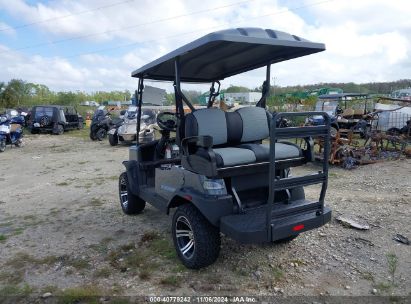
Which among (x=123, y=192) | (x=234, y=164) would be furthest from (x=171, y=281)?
(x=123, y=192)

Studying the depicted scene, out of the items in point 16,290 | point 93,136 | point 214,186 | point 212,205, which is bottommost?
point 16,290

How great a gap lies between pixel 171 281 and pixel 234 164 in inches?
49.1

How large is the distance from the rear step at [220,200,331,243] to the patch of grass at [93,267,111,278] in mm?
1279

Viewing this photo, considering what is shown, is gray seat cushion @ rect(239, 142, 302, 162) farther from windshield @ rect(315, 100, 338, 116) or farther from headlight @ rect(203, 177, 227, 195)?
windshield @ rect(315, 100, 338, 116)

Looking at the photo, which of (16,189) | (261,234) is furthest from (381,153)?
(16,189)

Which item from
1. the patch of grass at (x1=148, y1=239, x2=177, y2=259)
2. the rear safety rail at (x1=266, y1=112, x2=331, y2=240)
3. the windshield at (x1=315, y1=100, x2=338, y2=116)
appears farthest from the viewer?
the windshield at (x1=315, y1=100, x2=338, y2=116)

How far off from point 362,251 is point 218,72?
9.57ft

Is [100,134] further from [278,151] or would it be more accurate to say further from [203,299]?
[203,299]

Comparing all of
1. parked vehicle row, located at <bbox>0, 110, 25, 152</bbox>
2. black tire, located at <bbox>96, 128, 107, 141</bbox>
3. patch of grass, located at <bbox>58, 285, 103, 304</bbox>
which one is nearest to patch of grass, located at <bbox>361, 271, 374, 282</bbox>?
patch of grass, located at <bbox>58, 285, 103, 304</bbox>

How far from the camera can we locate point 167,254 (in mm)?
3906

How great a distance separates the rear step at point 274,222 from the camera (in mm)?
3002

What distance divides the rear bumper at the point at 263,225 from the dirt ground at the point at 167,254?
20.6 inches

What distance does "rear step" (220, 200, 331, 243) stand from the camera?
3.00 meters

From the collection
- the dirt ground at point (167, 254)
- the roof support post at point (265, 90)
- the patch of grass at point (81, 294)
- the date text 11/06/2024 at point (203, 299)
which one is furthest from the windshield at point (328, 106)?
the patch of grass at point (81, 294)
